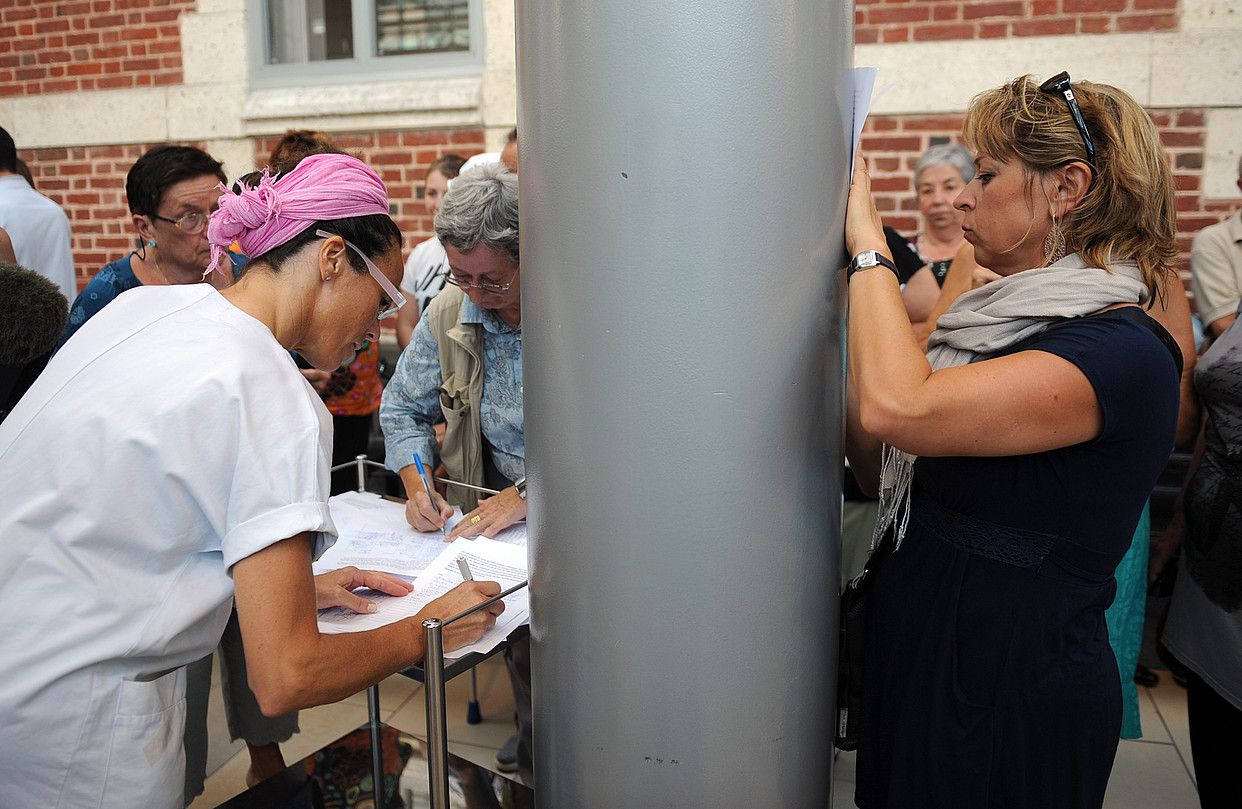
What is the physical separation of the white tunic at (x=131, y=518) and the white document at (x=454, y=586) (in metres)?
0.33

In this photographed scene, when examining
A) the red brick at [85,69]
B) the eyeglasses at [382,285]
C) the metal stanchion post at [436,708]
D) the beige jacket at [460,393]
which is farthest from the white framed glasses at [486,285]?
the red brick at [85,69]

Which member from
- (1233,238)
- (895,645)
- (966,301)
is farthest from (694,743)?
(1233,238)

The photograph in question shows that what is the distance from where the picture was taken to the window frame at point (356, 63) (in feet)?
18.3

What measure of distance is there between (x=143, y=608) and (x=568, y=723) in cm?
57

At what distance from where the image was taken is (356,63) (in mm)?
5766

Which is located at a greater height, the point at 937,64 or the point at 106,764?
the point at 937,64

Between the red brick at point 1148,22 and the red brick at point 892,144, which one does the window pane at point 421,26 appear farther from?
the red brick at point 1148,22

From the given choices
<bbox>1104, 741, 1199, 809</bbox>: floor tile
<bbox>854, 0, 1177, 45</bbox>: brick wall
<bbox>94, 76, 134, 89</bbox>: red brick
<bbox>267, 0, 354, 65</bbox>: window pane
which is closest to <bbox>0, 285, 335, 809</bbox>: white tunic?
<bbox>1104, 741, 1199, 809</bbox>: floor tile

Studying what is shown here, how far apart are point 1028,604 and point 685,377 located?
0.65m

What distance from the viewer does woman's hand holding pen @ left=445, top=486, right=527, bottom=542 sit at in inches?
81.5

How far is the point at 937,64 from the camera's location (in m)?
4.59

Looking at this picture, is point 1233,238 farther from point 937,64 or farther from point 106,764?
point 106,764

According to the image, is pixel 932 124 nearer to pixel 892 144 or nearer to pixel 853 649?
pixel 892 144

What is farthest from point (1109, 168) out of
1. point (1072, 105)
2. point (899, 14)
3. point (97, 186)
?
point (97, 186)
